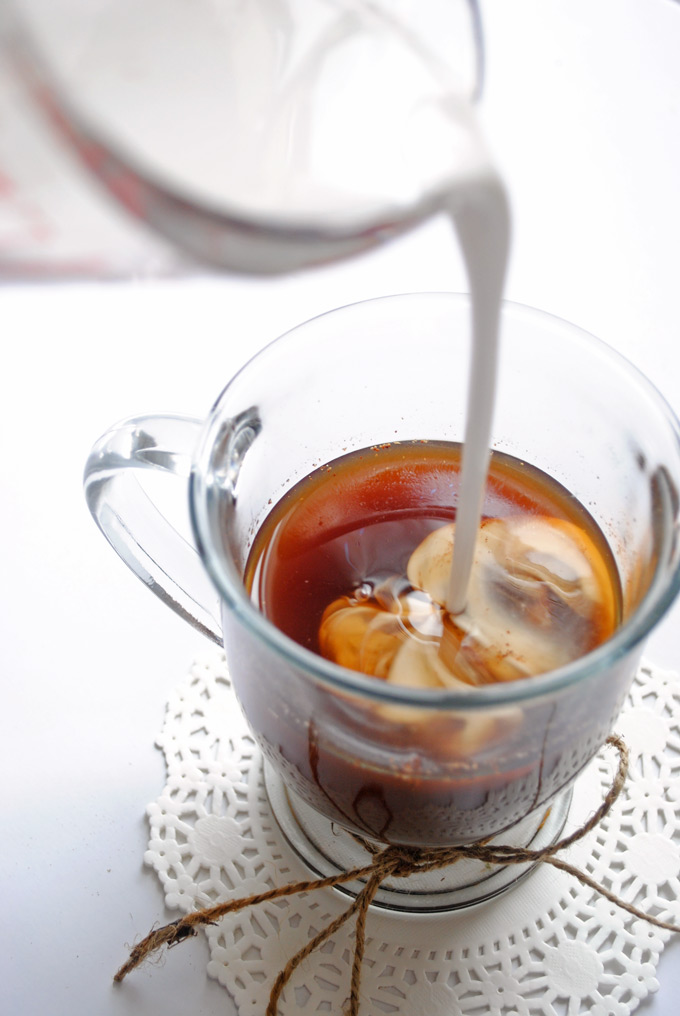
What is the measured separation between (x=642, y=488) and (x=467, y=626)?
7.3 inches

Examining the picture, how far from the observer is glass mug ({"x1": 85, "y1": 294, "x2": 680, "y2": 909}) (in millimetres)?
681

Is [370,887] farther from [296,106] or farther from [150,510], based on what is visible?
[296,106]

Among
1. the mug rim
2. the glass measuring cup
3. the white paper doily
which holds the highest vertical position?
the glass measuring cup

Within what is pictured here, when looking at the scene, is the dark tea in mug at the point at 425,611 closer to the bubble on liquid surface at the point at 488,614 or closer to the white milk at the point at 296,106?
the bubble on liquid surface at the point at 488,614

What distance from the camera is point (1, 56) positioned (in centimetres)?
44

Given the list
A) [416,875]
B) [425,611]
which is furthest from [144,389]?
[416,875]

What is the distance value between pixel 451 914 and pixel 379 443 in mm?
443

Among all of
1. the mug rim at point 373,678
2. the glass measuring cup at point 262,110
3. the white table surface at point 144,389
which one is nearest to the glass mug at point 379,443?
the mug rim at point 373,678

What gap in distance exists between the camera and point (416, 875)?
92cm

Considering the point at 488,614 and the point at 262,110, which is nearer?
the point at 262,110

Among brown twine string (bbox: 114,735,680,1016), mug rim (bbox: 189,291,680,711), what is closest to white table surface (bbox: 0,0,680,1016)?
brown twine string (bbox: 114,735,680,1016)

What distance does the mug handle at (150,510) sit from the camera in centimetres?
82

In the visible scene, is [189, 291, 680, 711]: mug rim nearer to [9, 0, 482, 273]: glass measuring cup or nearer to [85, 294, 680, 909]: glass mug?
[85, 294, 680, 909]: glass mug

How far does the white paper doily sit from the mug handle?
0.54 ft
